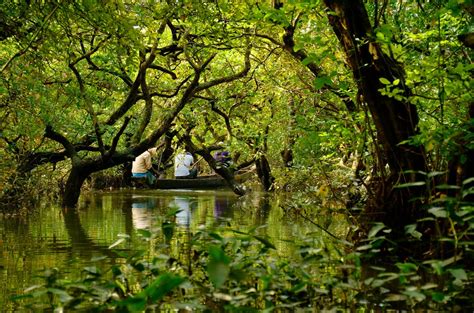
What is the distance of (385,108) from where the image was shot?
7098 mm

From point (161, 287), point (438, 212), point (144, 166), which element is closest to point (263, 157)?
point (144, 166)

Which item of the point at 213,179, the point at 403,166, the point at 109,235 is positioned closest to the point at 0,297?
the point at 403,166

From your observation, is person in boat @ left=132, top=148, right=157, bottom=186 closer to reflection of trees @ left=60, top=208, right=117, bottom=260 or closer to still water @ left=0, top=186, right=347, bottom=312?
Result: still water @ left=0, top=186, right=347, bottom=312

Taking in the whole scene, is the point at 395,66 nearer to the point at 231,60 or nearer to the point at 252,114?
the point at 231,60

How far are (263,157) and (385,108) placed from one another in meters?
19.6

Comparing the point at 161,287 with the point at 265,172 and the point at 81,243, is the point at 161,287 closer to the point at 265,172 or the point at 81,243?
the point at 81,243

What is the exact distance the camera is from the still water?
21.7 ft

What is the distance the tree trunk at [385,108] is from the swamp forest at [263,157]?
0.05 feet

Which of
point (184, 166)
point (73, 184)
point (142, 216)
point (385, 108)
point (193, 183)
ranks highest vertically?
point (184, 166)

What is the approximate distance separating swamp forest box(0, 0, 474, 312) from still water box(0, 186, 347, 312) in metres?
0.06

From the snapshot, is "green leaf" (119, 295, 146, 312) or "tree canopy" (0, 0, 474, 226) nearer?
"green leaf" (119, 295, 146, 312)

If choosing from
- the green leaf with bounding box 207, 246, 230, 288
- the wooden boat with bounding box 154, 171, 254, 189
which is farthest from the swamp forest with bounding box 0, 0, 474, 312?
the wooden boat with bounding box 154, 171, 254, 189

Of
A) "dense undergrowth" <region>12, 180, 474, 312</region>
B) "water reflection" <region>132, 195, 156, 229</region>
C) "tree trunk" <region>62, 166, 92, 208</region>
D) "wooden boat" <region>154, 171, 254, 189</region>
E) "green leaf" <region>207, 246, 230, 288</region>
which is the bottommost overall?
"dense undergrowth" <region>12, 180, 474, 312</region>

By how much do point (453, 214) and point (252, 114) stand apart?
19.6 metres
